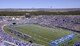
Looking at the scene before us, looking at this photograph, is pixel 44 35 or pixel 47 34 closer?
pixel 44 35

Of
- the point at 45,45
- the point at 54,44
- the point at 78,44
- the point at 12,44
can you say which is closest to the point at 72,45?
the point at 78,44

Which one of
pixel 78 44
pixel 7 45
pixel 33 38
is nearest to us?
pixel 7 45

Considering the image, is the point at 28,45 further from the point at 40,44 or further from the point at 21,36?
the point at 21,36

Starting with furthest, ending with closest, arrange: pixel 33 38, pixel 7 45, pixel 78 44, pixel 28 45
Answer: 1. pixel 33 38
2. pixel 78 44
3. pixel 28 45
4. pixel 7 45

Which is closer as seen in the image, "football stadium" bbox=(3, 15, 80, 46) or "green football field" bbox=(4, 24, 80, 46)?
"football stadium" bbox=(3, 15, 80, 46)

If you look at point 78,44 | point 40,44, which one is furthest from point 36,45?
point 78,44

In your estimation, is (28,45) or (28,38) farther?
(28,38)

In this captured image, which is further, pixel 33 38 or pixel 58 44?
pixel 33 38

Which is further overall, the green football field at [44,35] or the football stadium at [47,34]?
the green football field at [44,35]

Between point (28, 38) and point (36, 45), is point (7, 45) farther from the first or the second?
point (28, 38)
